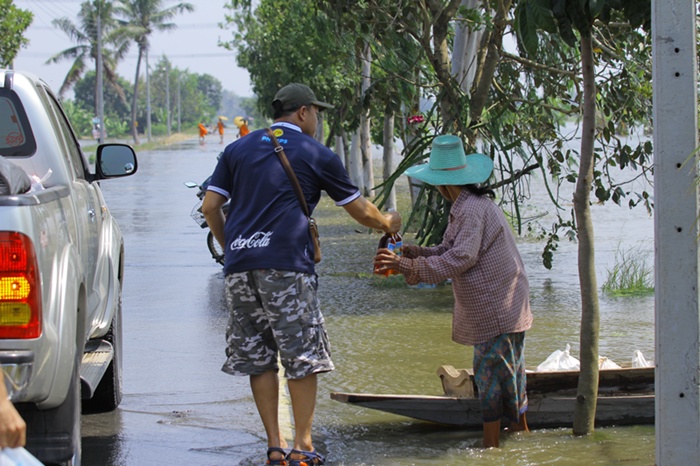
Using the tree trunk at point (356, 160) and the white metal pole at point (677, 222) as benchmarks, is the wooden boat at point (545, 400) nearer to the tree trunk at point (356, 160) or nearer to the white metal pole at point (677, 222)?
the white metal pole at point (677, 222)

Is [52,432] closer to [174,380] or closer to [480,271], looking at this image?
[480,271]

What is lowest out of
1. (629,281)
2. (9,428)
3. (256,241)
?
(629,281)

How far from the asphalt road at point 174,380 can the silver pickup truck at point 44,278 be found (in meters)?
0.59

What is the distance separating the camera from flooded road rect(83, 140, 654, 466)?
575 centimetres

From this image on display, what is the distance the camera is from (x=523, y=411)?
5805 millimetres

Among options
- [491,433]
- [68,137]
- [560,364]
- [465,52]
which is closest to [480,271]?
[491,433]

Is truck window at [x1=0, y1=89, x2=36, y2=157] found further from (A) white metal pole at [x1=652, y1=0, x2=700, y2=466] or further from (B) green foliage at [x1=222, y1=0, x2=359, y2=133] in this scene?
(B) green foliage at [x1=222, y1=0, x2=359, y2=133]

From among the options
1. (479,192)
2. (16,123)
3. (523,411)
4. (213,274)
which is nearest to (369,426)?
(523,411)

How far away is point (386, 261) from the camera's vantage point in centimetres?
545

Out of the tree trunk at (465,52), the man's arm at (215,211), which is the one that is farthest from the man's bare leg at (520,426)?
the tree trunk at (465,52)

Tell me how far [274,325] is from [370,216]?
0.78 m

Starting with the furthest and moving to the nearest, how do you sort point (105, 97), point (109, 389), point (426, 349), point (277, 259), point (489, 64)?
point (105, 97)
point (489, 64)
point (426, 349)
point (109, 389)
point (277, 259)

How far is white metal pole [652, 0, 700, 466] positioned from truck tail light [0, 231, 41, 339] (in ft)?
8.40

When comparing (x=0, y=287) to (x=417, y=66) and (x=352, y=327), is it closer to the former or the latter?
(x=352, y=327)
